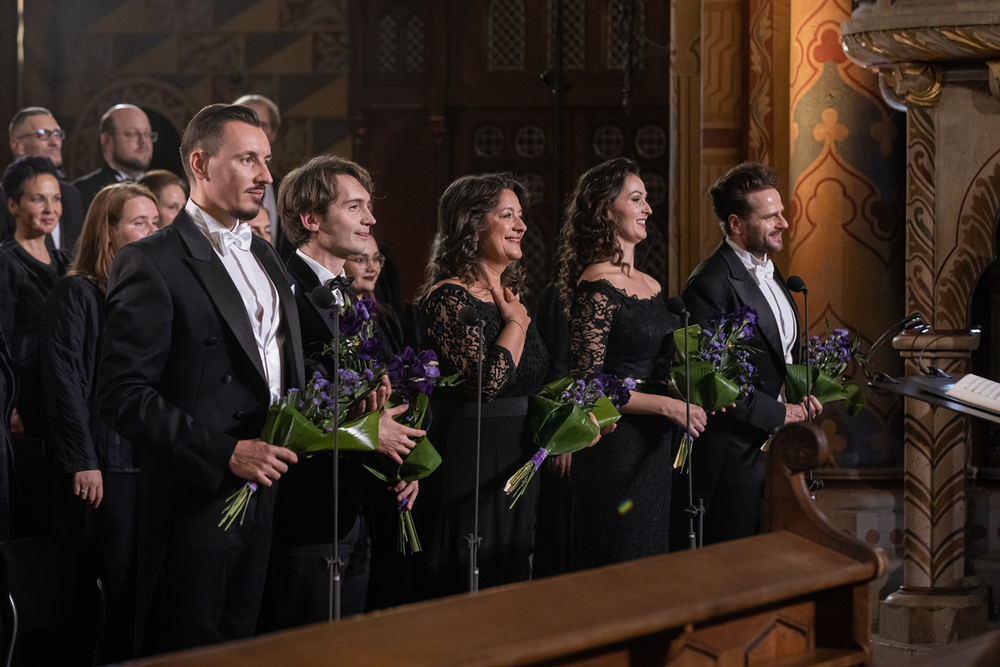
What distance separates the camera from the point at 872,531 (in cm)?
509

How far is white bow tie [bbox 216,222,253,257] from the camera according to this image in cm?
284

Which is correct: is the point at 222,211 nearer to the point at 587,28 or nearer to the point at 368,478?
the point at 368,478

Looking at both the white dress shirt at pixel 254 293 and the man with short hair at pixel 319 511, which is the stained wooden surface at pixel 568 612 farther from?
the white dress shirt at pixel 254 293

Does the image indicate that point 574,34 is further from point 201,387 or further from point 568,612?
point 568,612

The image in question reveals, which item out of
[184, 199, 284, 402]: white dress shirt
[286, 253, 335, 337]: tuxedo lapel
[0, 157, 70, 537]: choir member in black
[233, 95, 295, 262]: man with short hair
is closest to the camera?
[184, 199, 284, 402]: white dress shirt

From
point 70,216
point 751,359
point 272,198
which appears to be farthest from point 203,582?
point 272,198

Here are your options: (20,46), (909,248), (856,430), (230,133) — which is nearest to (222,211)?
(230,133)

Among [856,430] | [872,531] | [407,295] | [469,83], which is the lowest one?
[872,531]

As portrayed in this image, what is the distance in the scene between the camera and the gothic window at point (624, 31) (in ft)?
26.1

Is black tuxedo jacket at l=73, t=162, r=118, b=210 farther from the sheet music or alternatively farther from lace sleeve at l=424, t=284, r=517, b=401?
the sheet music

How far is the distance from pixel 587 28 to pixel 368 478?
613cm

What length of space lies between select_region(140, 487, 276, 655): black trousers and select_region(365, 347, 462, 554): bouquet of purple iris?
0.40m

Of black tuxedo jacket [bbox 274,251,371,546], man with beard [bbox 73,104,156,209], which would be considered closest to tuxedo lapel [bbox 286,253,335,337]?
black tuxedo jacket [bbox 274,251,371,546]

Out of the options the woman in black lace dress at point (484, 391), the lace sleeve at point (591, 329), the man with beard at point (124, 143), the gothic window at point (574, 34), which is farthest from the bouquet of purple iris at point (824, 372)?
the gothic window at point (574, 34)
